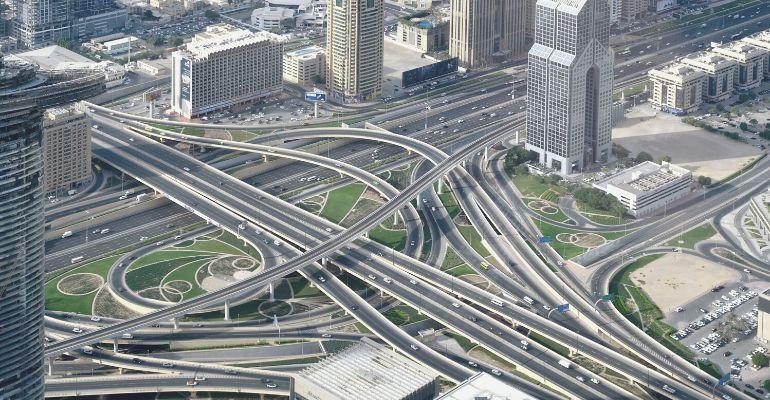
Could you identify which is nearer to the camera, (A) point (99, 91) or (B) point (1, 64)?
(B) point (1, 64)

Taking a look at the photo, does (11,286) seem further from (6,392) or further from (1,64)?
(1,64)

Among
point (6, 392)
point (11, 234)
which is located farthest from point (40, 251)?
point (6, 392)

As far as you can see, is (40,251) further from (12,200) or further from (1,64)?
(1,64)

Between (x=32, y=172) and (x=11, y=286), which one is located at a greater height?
(x=32, y=172)

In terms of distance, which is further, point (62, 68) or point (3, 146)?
point (62, 68)

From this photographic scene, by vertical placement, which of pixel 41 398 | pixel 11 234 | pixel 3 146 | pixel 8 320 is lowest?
pixel 41 398

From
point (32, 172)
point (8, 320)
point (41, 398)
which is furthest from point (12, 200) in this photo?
point (41, 398)
